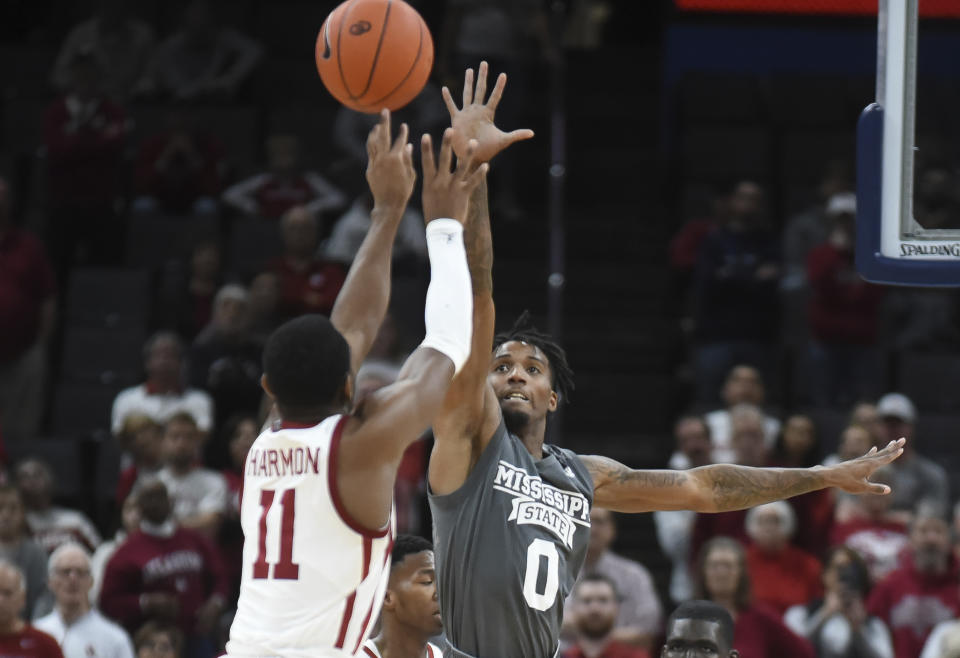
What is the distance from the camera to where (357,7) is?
19.2 ft

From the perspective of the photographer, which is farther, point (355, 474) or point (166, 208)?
point (166, 208)

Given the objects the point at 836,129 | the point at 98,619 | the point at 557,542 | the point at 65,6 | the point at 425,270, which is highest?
the point at 65,6

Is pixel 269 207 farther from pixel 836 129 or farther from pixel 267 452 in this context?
pixel 267 452

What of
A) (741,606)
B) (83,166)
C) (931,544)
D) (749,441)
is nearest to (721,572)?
(741,606)

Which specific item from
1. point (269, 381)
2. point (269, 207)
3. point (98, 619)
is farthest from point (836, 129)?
point (269, 381)

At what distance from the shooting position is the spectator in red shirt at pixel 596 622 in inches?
334

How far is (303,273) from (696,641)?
567 centimetres

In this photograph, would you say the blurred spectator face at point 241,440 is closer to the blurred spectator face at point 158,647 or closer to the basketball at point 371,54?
the blurred spectator face at point 158,647

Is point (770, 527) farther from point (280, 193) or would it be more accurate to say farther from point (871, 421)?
point (280, 193)

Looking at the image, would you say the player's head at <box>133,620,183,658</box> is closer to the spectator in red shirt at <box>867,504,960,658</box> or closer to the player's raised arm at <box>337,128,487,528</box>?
the spectator in red shirt at <box>867,504,960,658</box>

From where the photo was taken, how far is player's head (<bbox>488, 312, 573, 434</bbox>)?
18.6ft

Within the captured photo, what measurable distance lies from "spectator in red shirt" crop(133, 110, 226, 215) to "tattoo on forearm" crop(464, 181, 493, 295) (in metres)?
7.48

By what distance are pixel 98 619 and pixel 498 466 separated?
3973 mm

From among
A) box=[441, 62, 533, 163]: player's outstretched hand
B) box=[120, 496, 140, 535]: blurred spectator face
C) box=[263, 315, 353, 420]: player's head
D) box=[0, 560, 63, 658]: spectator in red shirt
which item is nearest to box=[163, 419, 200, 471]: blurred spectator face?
box=[120, 496, 140, 535]: blurred spectator face
